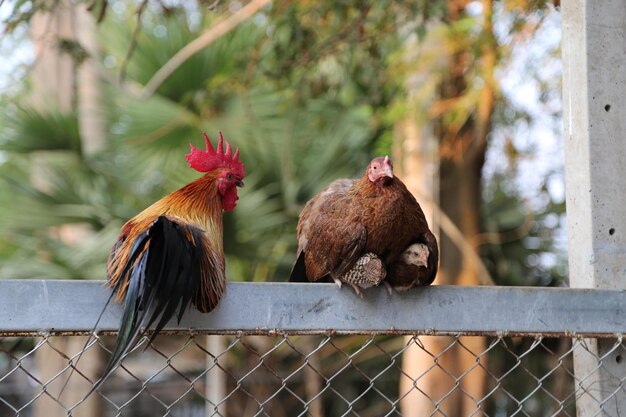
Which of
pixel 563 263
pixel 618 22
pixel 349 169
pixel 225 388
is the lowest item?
pixel 225 388

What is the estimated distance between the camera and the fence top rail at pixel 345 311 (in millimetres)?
Result: 1528

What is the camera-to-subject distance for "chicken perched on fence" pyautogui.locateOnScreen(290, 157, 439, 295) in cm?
205

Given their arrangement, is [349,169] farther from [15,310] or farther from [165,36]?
[15,310]

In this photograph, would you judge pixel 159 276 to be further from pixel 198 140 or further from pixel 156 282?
pixel 198 140

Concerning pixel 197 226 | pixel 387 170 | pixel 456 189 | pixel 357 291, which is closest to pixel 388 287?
pixel 357 291

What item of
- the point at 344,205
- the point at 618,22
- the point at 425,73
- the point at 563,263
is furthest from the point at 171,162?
the point at 618,22

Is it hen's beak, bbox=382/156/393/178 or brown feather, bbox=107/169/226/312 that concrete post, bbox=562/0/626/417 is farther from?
brown feather, bbox=107/169/226/312

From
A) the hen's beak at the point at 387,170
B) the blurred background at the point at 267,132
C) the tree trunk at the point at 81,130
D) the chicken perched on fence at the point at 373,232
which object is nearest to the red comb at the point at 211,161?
the chicken perched on fence at the point at 373,232

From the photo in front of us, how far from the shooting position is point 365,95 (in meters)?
5.98

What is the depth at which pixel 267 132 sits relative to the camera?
626 centimetres

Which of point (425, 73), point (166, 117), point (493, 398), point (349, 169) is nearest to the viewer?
point (425, 73)

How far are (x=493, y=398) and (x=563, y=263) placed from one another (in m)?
1.62

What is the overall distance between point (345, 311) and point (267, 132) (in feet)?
15.1

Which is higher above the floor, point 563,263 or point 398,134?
point 398,134
